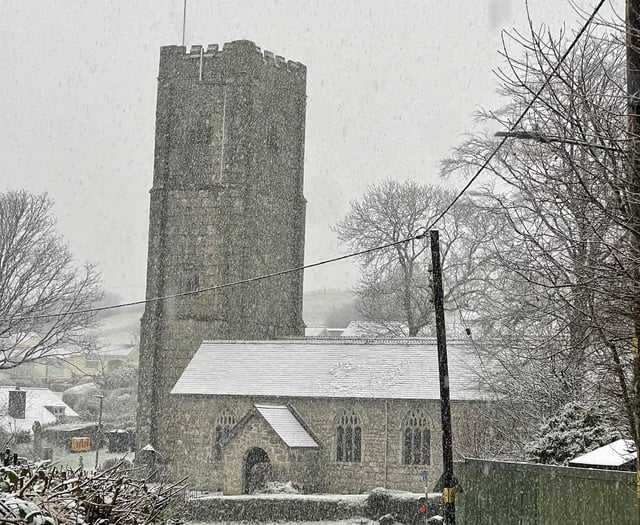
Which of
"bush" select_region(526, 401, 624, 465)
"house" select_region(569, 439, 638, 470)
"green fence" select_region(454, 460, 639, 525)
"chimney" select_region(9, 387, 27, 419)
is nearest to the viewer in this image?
"green fence" select_region(454, 460, 639, 525)

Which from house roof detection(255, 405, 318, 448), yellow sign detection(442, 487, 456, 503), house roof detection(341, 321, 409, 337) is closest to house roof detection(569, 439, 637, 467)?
yellow sign detection(442, 487, 456, 503)

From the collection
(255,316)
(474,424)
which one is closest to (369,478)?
(474,424)

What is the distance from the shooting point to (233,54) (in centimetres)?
5016

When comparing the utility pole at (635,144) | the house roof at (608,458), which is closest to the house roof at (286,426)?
the house roof at (608,458)

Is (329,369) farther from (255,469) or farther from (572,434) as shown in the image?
(572,434)

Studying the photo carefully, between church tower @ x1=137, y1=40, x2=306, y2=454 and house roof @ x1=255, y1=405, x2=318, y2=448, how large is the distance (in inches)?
345

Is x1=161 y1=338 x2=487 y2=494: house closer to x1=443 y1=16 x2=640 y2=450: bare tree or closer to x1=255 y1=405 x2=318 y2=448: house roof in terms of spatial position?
x1=255 y1=405 x2=318 y2=448: house roof

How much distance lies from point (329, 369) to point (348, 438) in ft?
10.3

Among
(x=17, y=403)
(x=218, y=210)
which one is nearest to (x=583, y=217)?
(x=218, y=210)

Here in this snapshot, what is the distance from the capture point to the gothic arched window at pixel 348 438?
39.7m

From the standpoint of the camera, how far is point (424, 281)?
171ft

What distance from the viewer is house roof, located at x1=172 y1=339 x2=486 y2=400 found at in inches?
1567

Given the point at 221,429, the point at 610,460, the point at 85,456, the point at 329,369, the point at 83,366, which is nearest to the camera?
the point at 610,460

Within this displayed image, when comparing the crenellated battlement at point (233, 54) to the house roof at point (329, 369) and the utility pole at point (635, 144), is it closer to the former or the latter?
the house roof at point (329, 369)
